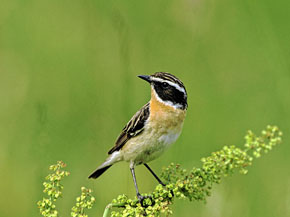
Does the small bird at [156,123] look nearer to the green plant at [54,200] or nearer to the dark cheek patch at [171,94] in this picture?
the dark cheek patch at [171,94]

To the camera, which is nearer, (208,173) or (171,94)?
(208,173)

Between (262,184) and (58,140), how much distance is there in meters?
2.49

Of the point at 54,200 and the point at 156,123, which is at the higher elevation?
the point at 156,123

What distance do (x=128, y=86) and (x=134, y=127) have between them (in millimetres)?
421

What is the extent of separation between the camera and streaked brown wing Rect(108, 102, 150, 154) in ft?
18.4

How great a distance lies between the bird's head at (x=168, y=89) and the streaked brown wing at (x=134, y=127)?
0.22 metres

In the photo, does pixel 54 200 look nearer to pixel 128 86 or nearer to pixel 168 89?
pixel 168 89

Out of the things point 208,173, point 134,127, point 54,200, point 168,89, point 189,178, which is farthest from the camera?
point 134,127

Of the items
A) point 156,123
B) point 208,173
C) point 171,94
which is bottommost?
point 208,173

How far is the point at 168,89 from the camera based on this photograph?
17.9 ft

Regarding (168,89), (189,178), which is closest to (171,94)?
(168,89)

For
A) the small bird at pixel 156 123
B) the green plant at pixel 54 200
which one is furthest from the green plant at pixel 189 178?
the small bird at pixel 156 123

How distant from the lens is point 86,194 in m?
3.31

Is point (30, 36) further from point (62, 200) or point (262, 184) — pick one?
point (262, 184)
